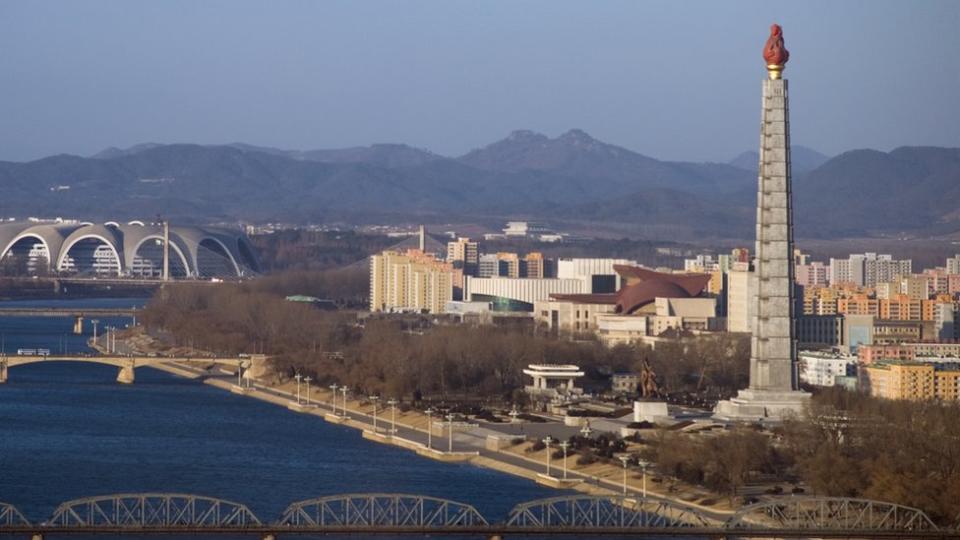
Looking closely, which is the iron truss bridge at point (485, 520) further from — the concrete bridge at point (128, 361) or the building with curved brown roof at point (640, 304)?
the building with curved brown roof at point (640, 304)

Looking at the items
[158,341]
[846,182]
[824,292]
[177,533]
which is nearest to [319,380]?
[158,341]

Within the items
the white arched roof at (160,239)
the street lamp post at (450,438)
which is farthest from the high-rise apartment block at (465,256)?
the street lamp post at (450,438)

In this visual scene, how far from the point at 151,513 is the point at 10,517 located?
44.8 inches

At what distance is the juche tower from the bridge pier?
12800 mm

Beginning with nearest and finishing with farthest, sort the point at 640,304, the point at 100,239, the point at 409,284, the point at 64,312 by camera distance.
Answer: the point at 640,304 < the point at 64,312 < the point at 409,284 < the point at 100,239

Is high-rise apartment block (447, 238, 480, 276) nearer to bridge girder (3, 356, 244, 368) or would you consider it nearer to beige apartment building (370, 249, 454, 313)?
beige apartment building (370, 249, 454, 313)

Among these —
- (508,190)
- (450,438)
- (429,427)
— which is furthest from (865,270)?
(508,190)

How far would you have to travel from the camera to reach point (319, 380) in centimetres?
3828

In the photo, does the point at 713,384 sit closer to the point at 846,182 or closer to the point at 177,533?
the point at 177,533

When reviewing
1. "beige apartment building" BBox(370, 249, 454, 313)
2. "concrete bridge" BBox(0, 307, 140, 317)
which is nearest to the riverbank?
"concrete bridge" BBox(0, 307, 140, 317)

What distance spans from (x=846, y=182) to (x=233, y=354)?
98381 mm

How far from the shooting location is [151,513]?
19.5 meters

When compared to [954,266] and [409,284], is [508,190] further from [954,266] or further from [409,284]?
[409,284]

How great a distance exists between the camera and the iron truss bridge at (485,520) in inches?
678
